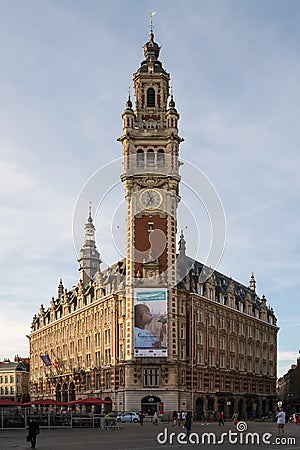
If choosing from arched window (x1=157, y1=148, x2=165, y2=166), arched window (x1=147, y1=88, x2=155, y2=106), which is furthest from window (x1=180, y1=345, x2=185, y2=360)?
arched window (x1=147, y1=88, x2=155, y2=106)

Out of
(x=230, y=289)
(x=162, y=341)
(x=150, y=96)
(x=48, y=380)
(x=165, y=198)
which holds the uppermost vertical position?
(x=150, y=96)

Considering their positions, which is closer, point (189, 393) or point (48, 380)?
point (189, 393)

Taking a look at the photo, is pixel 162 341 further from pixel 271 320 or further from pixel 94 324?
pixel 271 320

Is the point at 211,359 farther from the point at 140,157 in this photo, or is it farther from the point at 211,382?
the point at 140,157

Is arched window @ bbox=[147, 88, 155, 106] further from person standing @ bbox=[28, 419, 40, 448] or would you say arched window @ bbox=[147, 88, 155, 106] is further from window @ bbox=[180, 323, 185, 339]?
person standing @ bbox=[28, 419, 40, 448]

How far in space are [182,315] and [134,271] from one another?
408 inches

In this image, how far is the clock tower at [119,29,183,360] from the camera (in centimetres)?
10588

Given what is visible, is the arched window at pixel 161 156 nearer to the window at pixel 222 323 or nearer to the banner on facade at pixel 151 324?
the banner on facade at pixel 151 324

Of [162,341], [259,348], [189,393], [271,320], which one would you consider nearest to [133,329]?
[162,341]

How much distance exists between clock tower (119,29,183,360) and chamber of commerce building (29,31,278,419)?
0.53 feet

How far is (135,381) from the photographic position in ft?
337

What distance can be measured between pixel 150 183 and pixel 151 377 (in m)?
29.9

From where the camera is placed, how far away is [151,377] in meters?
104

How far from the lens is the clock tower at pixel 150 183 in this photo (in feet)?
347
